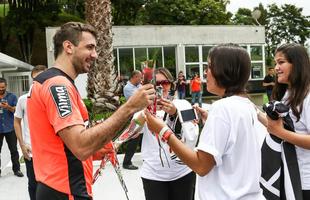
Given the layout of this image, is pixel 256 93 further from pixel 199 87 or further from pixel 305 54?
Result: pixel 305 54

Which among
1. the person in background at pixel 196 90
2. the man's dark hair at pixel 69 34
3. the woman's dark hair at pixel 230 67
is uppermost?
the man's dark hair at pixel 69 34

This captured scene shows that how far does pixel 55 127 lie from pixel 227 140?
914 mm

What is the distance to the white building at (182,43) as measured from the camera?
24281 mm

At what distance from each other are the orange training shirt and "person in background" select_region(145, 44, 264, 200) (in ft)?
1.73

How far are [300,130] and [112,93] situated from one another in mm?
9606

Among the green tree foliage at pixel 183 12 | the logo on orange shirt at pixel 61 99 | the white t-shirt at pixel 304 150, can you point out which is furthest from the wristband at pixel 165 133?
the green tree foliage at pixel 183 12

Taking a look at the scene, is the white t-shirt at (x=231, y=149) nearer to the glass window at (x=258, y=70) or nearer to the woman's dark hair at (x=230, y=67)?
the woman's dark hair at (x=230, y=67)

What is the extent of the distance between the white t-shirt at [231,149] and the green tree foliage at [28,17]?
30.2 m

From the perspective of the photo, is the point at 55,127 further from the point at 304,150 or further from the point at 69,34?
the point at 304,150

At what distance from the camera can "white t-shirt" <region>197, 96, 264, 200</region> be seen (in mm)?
2121

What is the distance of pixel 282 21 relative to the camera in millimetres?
55344

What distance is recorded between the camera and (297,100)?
2922 mm

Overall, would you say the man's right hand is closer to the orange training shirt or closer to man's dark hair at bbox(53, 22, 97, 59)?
the orange training shirt

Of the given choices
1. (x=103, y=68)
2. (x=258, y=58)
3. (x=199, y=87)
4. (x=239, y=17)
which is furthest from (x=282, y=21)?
(x=103, y=68)
